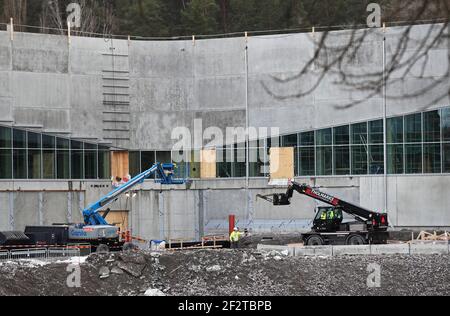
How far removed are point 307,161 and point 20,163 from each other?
18.1 metres

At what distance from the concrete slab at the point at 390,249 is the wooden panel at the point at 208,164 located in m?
19.3

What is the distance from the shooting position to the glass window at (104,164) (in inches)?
2325

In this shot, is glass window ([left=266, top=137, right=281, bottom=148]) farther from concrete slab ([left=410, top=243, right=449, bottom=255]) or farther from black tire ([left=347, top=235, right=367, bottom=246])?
concrete slab ([left=410, top=243, right=449, bottom=255])

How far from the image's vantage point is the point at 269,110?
5778cm

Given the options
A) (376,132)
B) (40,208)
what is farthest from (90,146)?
(376,132)

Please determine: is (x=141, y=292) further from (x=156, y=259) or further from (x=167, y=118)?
(x=167, y=118)

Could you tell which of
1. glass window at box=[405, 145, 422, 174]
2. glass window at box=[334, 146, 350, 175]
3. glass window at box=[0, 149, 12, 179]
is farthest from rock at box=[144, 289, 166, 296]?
glass window at box=[405, 145, 422, 174]

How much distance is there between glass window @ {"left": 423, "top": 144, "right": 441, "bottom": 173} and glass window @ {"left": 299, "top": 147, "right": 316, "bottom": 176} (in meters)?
7.04

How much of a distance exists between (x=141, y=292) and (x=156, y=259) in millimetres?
3644

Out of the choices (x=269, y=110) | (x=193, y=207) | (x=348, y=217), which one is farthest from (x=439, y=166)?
(x=193, y=207)

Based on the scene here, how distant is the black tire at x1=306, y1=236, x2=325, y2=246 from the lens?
44.6 m

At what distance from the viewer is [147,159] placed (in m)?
60.1

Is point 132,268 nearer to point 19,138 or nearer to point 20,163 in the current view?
point 20,163

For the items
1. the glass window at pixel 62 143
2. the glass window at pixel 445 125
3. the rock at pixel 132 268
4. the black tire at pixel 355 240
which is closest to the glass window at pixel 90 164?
the glass window at pixel 62 143
